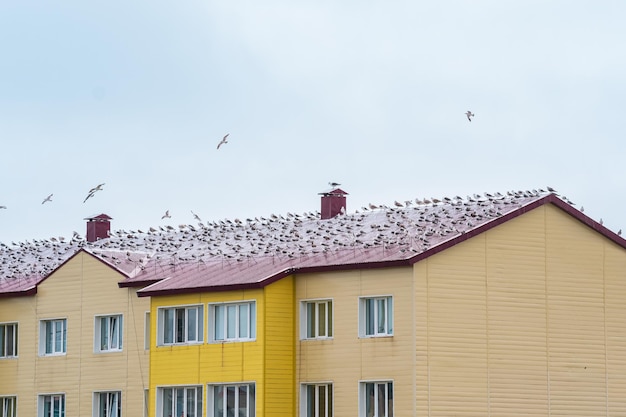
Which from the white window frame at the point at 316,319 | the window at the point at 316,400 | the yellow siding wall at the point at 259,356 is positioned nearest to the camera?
the yellow siding wall at the point at 259,356

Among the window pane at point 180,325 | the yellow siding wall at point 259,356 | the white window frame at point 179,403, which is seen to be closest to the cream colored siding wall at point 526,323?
the yellow siding wall at point 259,356

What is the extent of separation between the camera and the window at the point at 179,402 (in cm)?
5916

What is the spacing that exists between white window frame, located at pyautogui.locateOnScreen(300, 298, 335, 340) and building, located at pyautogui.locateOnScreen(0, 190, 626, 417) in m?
0.06

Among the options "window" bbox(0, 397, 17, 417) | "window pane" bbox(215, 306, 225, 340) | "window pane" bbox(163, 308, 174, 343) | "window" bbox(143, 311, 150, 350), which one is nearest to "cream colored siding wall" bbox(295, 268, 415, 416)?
"window pane" bbox(215, 306, 225, 340)

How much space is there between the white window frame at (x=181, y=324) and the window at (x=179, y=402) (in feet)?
5.52

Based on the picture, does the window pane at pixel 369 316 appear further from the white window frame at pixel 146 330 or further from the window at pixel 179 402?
the white window frame at pixel 146 330

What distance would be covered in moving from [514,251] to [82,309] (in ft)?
58.5

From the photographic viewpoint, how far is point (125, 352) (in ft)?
210

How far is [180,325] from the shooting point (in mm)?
60250

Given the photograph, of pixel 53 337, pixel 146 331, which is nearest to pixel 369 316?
pixel 146 331

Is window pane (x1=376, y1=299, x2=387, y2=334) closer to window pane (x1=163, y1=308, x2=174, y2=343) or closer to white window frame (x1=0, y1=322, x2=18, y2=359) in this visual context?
window pane (x1=163, y1=308, x2=174, y2=343)

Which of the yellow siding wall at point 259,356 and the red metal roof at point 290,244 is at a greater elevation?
the red metal roof at point 290,244

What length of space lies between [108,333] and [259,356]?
10.2 meters

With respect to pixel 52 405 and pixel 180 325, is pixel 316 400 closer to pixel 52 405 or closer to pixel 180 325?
pixel 180 325
